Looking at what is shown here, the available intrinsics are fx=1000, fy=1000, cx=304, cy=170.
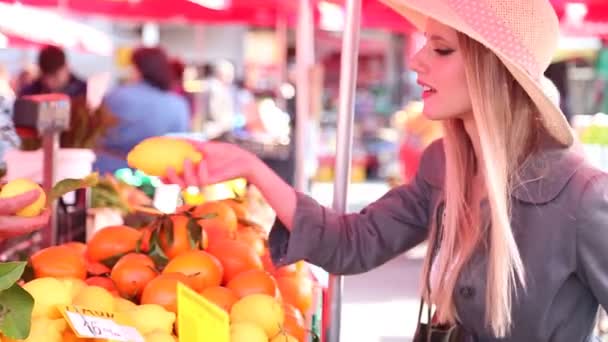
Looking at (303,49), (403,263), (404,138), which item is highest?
(303,49)

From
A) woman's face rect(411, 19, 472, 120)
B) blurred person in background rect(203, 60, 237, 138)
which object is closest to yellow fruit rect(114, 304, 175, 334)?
woman's face rect(411, 19, 472, 120)

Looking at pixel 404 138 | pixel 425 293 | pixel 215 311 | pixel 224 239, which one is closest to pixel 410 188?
pixel 425 293

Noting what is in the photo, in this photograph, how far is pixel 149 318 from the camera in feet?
7.01

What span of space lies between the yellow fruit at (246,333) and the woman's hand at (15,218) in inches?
18.3

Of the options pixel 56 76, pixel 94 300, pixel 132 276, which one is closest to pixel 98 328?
pixel 94 300

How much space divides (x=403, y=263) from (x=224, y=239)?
6495mm

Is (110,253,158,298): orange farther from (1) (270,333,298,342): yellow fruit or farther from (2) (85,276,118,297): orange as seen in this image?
(1) (270,333,298,342): yellow fruit

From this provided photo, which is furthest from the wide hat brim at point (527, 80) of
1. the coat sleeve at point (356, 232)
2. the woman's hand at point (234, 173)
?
the woman's hand at point (234, 173)

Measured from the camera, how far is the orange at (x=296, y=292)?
109 inches

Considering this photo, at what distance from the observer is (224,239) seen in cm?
285

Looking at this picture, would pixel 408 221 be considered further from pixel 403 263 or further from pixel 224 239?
pixel 403 263

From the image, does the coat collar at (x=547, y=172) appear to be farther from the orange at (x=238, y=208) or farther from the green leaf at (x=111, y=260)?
the orange at (x=238, y=208)

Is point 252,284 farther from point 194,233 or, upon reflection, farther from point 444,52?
point 444,52

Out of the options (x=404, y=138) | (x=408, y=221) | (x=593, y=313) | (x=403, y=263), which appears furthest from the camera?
(x=404, y=138)
